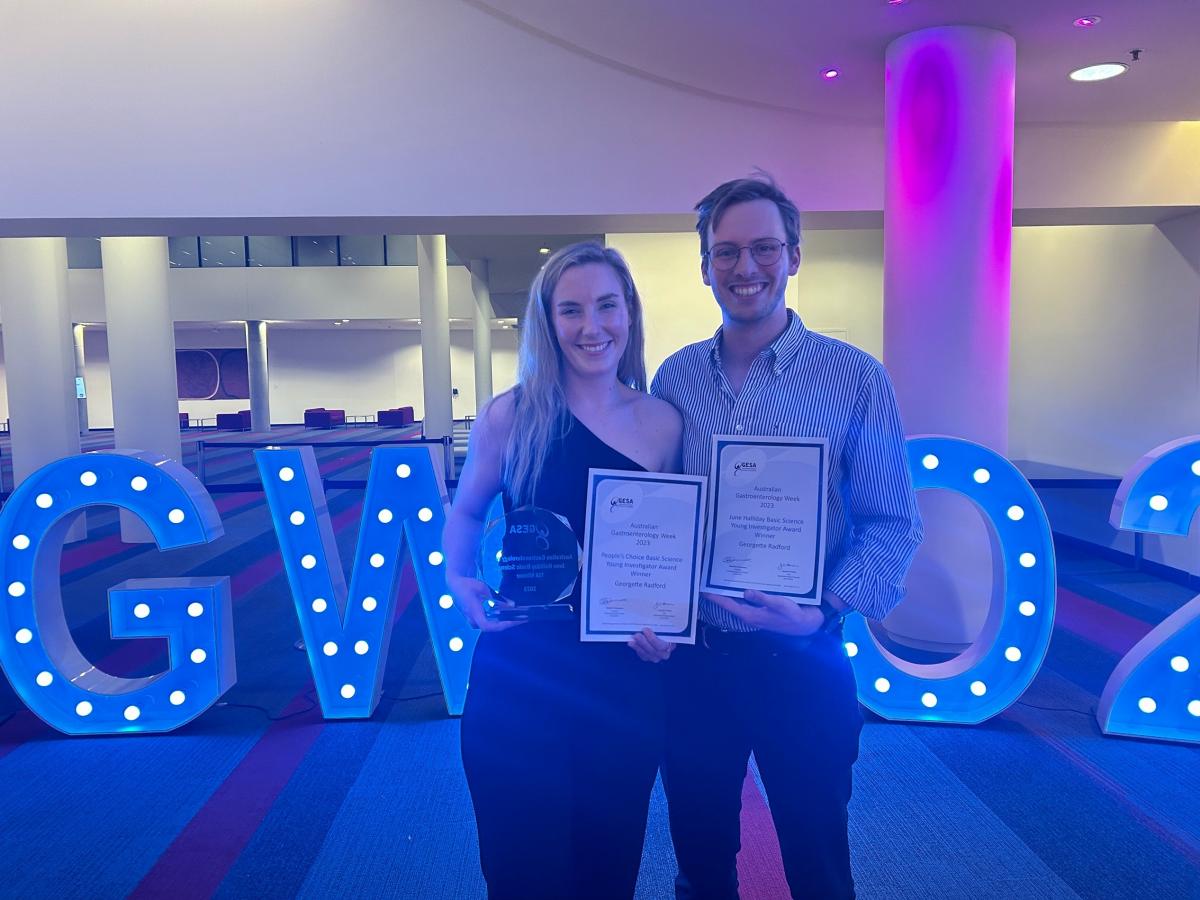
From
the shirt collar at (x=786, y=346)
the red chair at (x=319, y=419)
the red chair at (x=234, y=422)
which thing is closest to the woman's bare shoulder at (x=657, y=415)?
the shirt collar at (x=786, y=346)

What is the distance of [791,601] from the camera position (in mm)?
1459

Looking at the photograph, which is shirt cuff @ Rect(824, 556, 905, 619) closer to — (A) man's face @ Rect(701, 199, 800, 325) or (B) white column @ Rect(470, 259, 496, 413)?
(A) man's face @ Rect(701, 199, 800, 325)

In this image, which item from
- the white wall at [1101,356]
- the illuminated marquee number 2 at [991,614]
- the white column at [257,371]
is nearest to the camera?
the illuminated marquee number 2 at [991,614]

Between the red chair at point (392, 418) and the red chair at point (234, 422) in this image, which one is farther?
the red chair at point (234, 422)

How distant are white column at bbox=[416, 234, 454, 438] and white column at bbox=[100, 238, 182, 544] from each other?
18.3ft

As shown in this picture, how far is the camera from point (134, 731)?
11.2 ft

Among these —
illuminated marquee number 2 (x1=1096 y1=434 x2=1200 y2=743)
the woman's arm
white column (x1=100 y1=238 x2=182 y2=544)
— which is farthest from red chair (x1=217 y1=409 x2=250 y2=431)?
the woman's arm

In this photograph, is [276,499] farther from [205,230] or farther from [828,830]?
[828,830]

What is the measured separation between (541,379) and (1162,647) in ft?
9.88

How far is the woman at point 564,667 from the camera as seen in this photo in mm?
1477

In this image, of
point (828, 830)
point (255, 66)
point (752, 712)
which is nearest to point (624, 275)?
point (752, 712)

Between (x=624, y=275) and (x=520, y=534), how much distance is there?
22.3 inches

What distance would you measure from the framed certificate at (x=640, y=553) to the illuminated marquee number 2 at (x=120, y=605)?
2402 millimetres

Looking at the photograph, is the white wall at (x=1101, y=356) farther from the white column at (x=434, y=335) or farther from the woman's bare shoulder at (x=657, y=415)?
the white column at (x=434, y=335)
